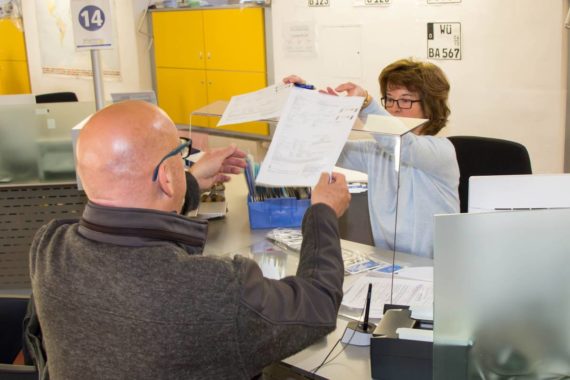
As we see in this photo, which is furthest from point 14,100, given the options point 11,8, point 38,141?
point 11,8

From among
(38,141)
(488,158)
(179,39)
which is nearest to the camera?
(488,158)

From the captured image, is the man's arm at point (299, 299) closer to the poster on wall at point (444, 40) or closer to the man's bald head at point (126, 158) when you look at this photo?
the man's bald head at point (126, 158)

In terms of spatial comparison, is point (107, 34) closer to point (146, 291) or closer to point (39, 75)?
point (146, 291)

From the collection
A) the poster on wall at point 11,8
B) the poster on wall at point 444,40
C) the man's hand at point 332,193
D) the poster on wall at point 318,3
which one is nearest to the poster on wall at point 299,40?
the poster on wall at point 318,3

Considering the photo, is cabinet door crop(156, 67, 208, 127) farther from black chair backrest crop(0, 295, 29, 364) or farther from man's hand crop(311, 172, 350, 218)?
man's hand crop(311, 172, 350, 218)

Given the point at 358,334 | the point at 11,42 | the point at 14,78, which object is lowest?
the point at 358,334

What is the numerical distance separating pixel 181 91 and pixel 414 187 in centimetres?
399

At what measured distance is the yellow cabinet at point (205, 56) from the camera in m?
5.02

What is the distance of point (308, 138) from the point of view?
5.27ft

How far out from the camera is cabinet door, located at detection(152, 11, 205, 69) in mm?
5488

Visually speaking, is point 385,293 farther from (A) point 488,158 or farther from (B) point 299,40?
(B) point 299,40

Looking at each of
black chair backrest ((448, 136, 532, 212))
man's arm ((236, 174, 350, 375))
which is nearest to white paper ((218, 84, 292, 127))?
man's arm ((236, 174, 350, 375))

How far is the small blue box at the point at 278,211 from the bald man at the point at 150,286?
1.09 meters

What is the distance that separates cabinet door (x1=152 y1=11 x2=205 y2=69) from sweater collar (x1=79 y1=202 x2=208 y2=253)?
4362 millimetres
